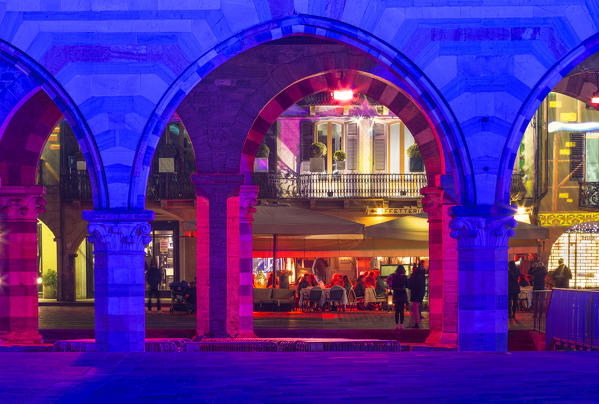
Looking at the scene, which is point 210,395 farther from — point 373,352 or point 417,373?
point 373,352

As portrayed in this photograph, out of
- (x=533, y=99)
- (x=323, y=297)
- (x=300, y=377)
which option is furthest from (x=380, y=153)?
(x=300, y=377)

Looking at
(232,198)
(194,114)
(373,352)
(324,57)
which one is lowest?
(373,352)

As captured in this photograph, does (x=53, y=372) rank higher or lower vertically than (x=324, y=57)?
lower

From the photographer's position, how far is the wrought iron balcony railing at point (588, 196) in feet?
82.2

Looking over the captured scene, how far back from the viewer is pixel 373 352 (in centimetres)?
883

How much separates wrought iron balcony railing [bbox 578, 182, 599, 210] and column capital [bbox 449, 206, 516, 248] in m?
17.1

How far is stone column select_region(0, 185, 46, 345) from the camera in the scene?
506 inches

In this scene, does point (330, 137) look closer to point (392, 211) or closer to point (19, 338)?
point (392, 211)

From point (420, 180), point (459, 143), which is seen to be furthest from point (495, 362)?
point (420, 180)

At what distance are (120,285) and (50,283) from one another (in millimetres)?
17060

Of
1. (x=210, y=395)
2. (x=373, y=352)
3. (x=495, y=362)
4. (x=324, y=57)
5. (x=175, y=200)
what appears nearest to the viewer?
(x=210, y=395)

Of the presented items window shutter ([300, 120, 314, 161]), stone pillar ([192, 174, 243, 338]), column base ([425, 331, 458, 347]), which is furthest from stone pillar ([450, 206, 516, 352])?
window shutter ([300, 120, 314, 161])

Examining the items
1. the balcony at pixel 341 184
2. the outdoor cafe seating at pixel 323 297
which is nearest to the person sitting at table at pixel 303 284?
the outdoor cafe seating at pixel 323 297

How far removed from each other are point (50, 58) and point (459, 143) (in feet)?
14.4
